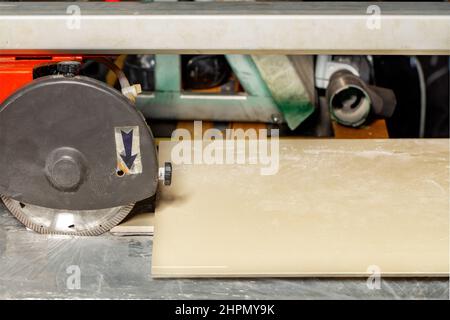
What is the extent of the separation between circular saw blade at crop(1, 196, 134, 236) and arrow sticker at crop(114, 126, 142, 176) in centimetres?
9

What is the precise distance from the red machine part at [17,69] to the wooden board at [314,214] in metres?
0.31

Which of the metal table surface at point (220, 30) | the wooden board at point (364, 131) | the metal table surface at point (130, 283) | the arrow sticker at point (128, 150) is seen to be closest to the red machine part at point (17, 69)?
the metal table surface at point (220, 30)

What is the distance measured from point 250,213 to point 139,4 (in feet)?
1.33

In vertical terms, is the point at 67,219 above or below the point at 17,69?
below

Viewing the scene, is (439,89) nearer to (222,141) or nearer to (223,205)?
(222,141)

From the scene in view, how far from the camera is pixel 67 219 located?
1199 millimetres

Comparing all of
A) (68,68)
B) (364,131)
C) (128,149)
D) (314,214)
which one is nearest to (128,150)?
(128,149)

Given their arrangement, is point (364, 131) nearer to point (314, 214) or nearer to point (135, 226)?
point (314, 214)

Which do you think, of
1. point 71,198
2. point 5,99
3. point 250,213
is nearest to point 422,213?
point 250,213

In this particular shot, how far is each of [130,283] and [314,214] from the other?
341mm

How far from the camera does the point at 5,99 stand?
1.11 m

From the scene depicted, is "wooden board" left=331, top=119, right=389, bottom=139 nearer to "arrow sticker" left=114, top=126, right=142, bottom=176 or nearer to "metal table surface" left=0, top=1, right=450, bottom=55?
"metal table surface" left=0, top=1, right=450, bottom=55

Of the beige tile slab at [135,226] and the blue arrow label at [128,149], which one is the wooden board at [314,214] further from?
the blue arrow label at [128,149]

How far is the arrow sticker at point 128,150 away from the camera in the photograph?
1.11 m
